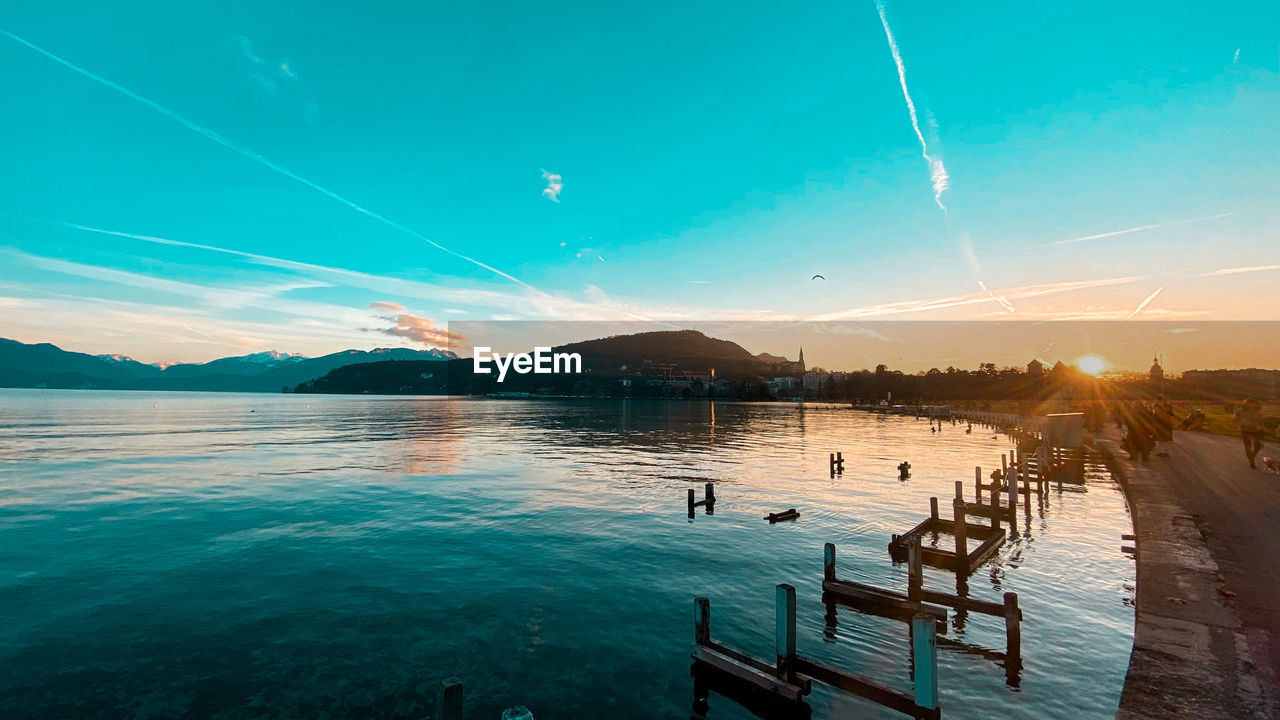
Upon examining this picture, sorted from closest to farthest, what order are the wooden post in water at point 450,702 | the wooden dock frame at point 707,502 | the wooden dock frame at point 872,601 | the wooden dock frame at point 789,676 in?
the wooden post in water at point 450,702 < the wooden dock frame at point 789,676 < the wooden dock frame at point 872,601 < the wooden dock frame at point 707,502

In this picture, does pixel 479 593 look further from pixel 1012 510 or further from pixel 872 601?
pixel 1012 510

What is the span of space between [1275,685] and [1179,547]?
11.8 m

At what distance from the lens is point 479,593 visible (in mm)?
21422

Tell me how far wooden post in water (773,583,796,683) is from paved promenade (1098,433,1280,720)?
621 cm

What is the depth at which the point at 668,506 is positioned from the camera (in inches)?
1483

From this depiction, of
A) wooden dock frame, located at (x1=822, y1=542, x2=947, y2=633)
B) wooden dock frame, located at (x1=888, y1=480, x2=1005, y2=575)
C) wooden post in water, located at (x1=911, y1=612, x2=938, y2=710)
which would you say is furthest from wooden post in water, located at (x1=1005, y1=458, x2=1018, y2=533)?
wooden post in water, located at (x1=911, y1=612, x2=938, y2=710)

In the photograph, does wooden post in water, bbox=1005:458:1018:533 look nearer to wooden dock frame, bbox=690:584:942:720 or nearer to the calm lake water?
the calm lake water

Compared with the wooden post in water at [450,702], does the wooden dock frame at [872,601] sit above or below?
below

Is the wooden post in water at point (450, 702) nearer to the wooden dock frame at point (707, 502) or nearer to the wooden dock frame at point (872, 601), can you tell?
the wooden dock frame at point (872, 601)

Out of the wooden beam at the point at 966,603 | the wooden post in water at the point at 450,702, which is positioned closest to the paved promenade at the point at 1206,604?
the wooden beam at the point at 966,603

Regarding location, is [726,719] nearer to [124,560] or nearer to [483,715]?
[483,715]

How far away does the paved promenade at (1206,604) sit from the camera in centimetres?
1148

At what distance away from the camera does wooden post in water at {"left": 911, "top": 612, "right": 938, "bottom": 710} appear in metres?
11.3

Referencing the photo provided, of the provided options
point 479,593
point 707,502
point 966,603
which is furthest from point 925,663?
point 707,502
